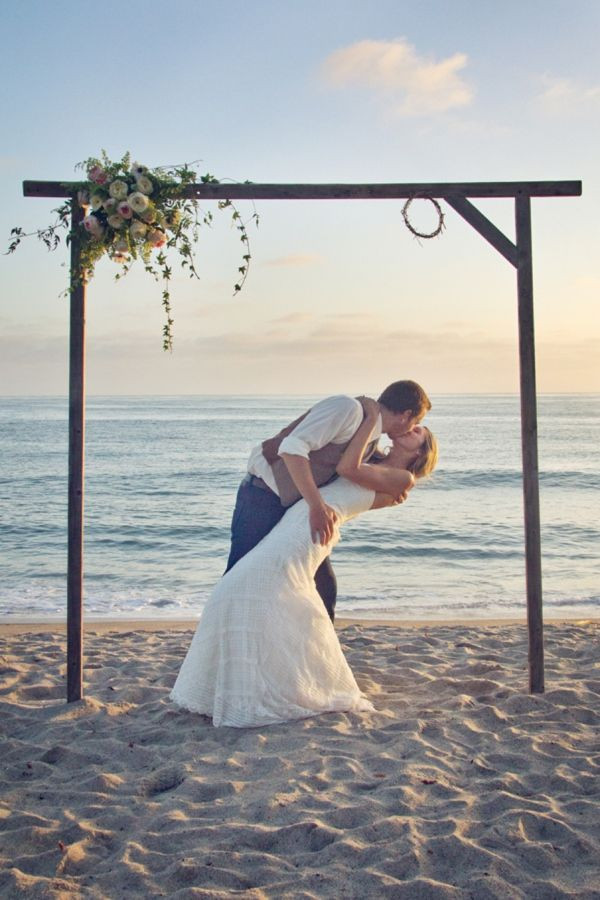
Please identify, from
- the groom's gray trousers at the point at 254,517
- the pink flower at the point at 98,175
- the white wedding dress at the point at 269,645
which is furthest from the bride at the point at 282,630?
the pink flower at the point at 98,175

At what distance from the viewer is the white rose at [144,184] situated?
4.44 m

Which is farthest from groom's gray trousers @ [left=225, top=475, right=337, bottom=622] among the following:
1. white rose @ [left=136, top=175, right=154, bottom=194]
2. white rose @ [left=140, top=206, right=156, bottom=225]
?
white rose @ [left=136, top=175, right=154, bottom=194]

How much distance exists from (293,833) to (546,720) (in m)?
1.75

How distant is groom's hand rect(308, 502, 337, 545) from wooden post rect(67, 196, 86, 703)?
128 cm

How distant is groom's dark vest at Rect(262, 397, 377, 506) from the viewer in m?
4.41

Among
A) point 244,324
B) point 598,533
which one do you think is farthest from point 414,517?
point 244,324

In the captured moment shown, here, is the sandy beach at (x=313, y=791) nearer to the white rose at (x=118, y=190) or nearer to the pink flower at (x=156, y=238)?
the pink flower at (x=156, y=238)

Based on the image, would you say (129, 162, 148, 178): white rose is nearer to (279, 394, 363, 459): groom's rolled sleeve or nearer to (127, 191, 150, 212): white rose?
(127, 191, 150, 212): white rose

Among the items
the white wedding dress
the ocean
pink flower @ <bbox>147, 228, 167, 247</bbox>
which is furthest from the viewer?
the ocean

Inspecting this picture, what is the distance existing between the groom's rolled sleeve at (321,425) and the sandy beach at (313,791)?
135 centimetres

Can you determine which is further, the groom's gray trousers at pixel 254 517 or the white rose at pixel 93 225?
the groom's gray trousers at pixel 254 517

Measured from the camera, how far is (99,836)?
122 inches

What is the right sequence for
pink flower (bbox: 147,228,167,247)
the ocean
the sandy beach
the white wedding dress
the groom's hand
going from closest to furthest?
the sandy beach → the white wedding dress → the groom's hand → pink flower (bbox: 147,228,167,247) → the ocean

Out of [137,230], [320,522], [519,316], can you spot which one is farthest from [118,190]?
[519,316]
